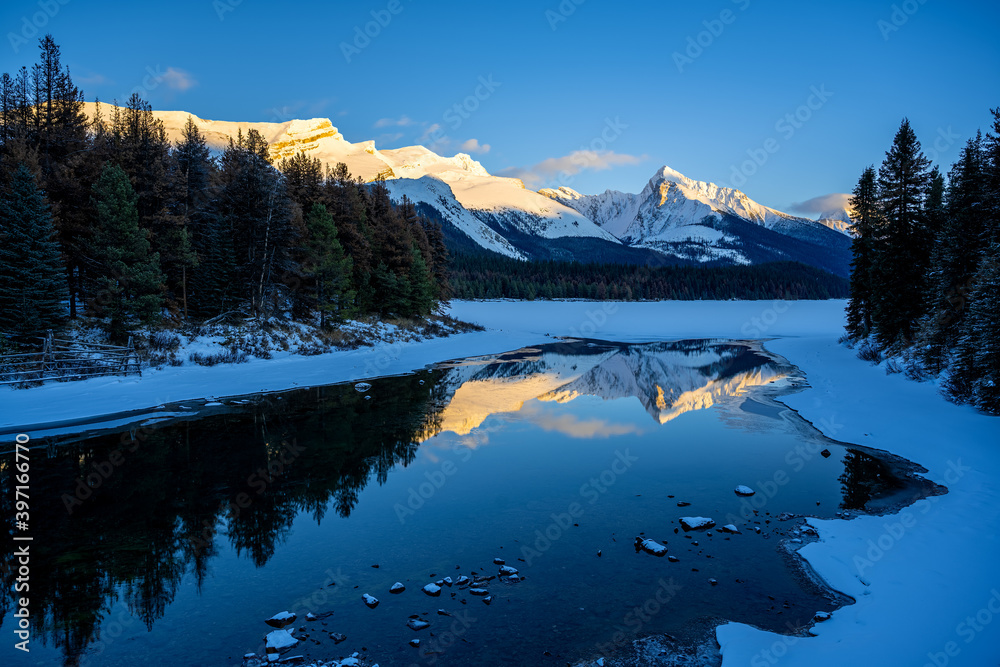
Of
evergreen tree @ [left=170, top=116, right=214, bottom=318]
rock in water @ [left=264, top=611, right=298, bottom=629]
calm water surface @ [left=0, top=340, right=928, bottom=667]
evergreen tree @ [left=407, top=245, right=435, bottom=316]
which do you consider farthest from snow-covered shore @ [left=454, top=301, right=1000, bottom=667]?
evergreen tree @ [left=407, top=245, right=435, bottom=316]

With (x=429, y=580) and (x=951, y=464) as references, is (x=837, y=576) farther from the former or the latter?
(x=951, y=464)

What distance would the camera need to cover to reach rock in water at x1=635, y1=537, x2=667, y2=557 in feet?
29.2

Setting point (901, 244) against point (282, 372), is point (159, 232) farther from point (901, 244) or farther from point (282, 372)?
point (901, 244)

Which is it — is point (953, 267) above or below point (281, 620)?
above

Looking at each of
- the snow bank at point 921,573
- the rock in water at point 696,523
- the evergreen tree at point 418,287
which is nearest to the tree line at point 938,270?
the snow bank at point 921,573

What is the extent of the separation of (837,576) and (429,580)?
6.47 m

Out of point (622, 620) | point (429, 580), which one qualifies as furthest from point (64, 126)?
point (622, 620)

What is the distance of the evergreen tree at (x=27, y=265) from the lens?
74.9ft

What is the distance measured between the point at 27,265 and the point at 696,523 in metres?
30.0

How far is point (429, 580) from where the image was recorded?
808 cm

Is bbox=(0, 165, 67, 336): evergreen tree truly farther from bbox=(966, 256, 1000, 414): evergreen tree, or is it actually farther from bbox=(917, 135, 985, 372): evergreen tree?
bbox=(917, 135, 985, 372): evergreen tree

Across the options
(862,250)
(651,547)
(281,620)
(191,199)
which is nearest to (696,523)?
(651,547)

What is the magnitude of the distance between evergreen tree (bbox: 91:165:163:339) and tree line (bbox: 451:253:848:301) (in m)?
109

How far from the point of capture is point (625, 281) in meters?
160
